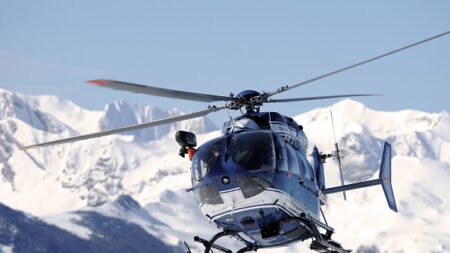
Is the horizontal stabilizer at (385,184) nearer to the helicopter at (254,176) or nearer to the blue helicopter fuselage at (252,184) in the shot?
the helicopter at (254,176)

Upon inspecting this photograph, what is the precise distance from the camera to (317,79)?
80.2 ft

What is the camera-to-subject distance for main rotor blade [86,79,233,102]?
19.1m

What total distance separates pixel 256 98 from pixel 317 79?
335cm

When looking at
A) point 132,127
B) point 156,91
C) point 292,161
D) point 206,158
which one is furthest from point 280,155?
point 132,127

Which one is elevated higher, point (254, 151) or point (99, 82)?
point (99, 82)

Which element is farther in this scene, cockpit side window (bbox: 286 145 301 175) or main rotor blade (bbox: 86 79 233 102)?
cockpit side window (bbox: 286 145 301 175)

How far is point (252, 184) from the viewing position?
23.1 m

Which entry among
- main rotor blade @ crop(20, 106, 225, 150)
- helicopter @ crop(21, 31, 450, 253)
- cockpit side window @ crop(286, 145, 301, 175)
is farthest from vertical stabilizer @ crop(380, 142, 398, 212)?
main rotor blade @ crop(20, 106, 225, 150)

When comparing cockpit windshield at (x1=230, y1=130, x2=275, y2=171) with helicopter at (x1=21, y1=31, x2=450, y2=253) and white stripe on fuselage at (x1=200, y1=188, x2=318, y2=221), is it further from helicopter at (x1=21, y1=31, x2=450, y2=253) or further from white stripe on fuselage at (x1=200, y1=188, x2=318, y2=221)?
white stripe on fuselage at (x1=200, y1=188, x2=318, y2=221)

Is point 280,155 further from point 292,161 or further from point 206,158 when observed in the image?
point 206,158

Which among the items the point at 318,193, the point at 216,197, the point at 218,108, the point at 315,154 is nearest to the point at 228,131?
the point at 218,108

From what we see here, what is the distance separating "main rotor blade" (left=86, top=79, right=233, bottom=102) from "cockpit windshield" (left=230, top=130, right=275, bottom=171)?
77.6 inches

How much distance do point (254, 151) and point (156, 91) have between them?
4.00 m

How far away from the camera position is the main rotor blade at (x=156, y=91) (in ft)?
62.6
